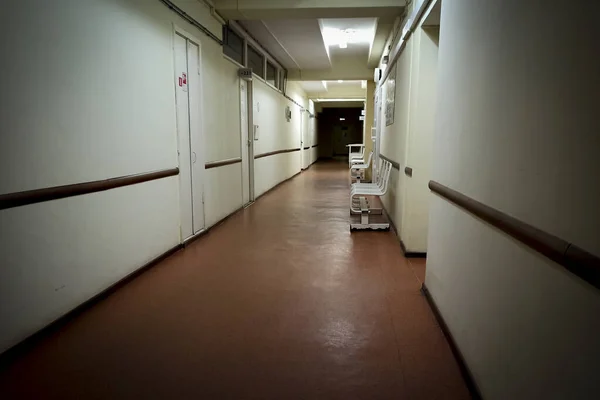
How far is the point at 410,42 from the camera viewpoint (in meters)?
4.07

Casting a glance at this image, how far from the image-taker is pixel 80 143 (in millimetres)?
2619

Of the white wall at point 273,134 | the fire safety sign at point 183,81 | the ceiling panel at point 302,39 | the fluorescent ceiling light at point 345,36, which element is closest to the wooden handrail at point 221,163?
the fire safety sign at point 183,81

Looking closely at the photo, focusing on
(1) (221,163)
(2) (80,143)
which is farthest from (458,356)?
(1) (221,163)

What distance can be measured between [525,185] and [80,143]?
2528 millimetres

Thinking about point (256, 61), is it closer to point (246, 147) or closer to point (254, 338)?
point (246, 147)

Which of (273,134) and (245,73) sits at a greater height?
(245,73)

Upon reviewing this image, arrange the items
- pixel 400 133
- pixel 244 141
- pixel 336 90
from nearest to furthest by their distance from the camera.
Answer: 1. pixel 400 133
2. pixel 244 141
3. pixel 336 90

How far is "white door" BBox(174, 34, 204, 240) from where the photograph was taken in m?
4.15

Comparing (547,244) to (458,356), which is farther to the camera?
(458,356)

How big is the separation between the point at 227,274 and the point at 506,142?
2535 millimetres

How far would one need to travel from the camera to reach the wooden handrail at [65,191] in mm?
2109

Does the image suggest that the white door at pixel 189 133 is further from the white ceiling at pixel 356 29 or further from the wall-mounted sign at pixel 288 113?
→ the wall-mounted sign at pixel 288 113

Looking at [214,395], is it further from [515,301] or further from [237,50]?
[237,50]

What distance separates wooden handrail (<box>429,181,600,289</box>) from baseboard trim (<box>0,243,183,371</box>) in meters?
2.43
